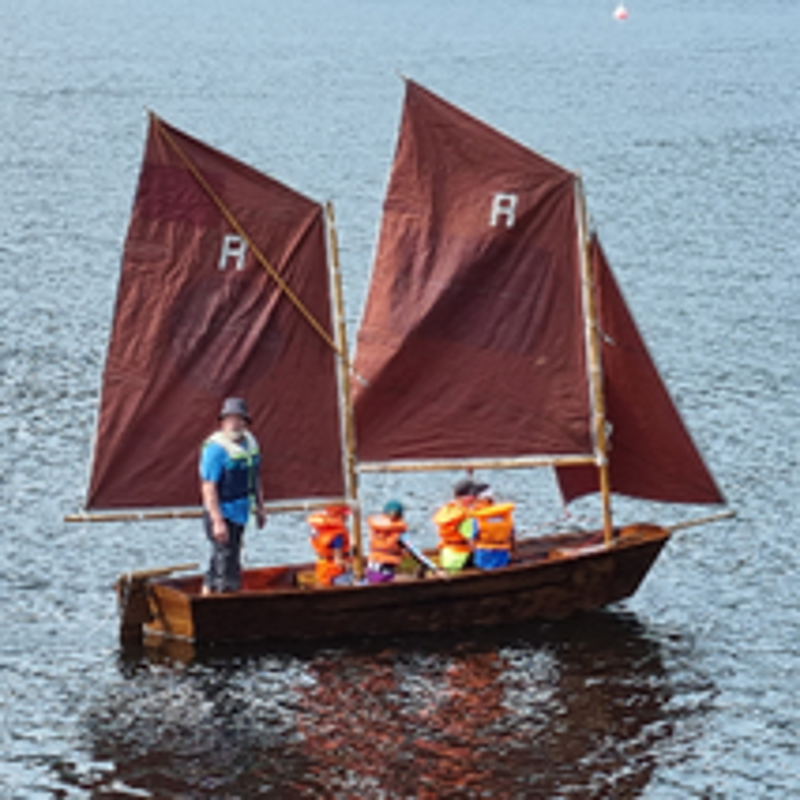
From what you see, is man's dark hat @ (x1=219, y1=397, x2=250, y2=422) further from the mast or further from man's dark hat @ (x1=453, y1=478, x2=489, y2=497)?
the mast

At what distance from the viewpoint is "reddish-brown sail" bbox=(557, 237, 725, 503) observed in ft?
100.0

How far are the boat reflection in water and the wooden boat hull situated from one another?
347mm

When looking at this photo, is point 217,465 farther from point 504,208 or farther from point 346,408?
point 504,208

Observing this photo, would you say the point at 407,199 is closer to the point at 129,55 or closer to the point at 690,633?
the point at 690,633

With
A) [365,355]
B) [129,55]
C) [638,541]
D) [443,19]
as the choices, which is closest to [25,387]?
[365,355]

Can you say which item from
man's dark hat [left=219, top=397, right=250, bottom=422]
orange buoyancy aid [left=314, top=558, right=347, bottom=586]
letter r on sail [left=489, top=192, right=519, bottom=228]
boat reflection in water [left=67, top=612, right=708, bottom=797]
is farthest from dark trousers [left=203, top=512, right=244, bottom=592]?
letter r on sail [left=489, top=192, right=519, bottom=228]

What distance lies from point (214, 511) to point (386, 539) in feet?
9.63

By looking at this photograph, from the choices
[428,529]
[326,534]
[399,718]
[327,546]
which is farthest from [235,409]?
[428,529]

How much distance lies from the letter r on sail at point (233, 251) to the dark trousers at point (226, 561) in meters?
3.99

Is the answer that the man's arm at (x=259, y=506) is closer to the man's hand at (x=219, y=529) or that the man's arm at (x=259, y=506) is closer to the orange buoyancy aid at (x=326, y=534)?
the orange buoyancy aid at (x=326, y=534)

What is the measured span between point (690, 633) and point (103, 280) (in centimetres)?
3256

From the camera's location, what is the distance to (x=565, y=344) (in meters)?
30.4

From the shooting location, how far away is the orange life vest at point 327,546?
29406mm

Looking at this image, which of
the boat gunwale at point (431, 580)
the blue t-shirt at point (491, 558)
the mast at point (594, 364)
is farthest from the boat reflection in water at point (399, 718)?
the mast at point (594, 364)
